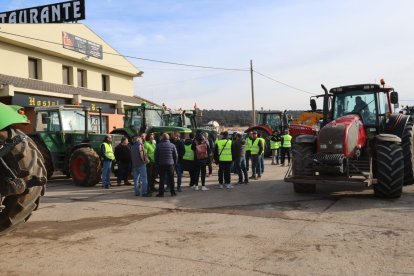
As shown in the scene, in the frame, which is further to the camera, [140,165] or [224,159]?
[224,159]

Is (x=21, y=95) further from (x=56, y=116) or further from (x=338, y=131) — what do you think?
(x=338, y=131)

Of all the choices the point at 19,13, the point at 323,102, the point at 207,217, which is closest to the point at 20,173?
the point at 207,217

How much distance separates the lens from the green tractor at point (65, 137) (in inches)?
485

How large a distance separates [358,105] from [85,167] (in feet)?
24.8

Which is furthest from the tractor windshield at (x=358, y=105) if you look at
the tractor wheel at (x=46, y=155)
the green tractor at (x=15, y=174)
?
the tractor wheel at (x=46, y=155)

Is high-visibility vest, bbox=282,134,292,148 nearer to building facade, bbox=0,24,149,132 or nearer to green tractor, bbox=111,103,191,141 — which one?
green tractor, bbox=111,103,191,141

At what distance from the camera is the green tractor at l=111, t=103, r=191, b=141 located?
1516cm

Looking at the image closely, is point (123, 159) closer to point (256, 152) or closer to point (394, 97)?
point (256, 152)

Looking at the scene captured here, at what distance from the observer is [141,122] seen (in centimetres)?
1541

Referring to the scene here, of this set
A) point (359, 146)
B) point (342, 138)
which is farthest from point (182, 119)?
point (342, 138)

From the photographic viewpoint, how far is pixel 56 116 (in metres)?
13.1

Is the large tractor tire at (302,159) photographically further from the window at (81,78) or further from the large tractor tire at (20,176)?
the window at (81,78)

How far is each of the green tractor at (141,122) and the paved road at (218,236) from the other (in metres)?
5.57

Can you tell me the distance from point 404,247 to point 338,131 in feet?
12.3
